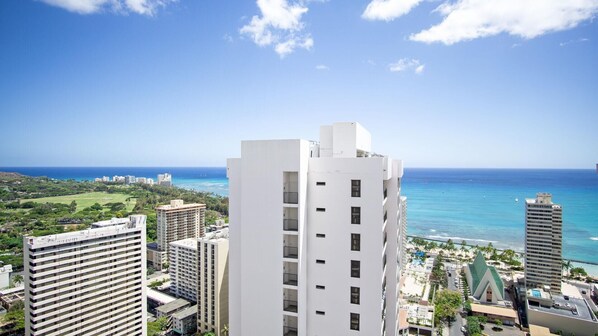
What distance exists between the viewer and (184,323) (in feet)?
82.5

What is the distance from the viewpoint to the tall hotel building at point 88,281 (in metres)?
14.6

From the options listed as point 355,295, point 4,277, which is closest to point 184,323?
point 4,277

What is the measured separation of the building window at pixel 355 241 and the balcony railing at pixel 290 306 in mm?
1587

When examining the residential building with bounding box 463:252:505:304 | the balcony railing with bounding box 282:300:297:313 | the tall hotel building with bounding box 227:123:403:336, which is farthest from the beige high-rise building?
the balcony railing with bounding box 282:300:297:313

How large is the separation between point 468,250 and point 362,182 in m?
47.3

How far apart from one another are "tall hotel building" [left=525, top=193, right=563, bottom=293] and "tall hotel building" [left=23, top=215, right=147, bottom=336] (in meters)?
33.5

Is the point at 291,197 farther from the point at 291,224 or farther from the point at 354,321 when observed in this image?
the point at 354,321

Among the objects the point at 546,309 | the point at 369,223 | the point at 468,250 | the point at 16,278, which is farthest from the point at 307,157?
the point at 468,250

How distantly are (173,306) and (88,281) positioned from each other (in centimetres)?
1278

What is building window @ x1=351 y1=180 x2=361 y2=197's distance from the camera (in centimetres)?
610

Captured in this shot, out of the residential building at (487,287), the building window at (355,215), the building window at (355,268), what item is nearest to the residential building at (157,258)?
the residential building at (487,287)

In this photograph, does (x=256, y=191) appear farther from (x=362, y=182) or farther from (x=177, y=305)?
(x=177, y=305)

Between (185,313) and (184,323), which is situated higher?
(185,313)

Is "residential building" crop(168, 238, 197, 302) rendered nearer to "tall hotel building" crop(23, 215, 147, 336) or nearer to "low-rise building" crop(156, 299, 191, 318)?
"low-rise building" crop(156, 299, 191, 318)
